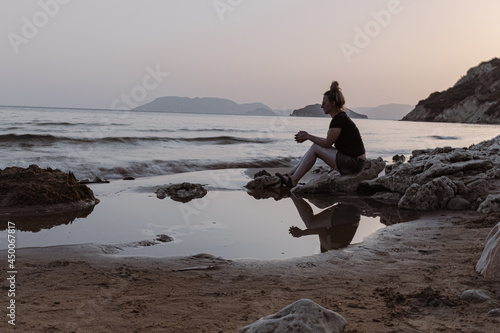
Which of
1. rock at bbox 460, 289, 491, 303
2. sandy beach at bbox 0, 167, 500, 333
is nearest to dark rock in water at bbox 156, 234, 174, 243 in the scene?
sandy beach at bbox 0, 167, 500, 333

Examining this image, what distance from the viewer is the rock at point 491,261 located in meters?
3.05

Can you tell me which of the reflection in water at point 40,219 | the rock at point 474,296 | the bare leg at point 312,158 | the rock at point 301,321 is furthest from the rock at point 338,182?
the rock at point 301,321

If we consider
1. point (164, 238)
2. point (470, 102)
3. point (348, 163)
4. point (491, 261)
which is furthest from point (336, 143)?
point (470, 102)

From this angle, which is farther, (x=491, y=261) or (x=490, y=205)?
(x=490, y=205)

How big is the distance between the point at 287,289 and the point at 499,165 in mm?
5948

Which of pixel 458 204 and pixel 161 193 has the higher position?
pixel 161 193

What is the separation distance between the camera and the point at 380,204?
23.0 ft

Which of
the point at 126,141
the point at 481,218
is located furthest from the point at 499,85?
the point at 481,218

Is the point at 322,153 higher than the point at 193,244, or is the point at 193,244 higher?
the point at 322,153

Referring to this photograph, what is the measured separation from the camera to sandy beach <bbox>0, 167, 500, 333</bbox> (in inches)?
99.0

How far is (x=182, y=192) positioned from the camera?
7.47 metres

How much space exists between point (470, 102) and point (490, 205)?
86.8 meters

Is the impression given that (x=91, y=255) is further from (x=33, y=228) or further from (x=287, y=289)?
(x=287, y=289)

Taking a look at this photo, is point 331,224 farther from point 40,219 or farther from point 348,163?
point 40,219
